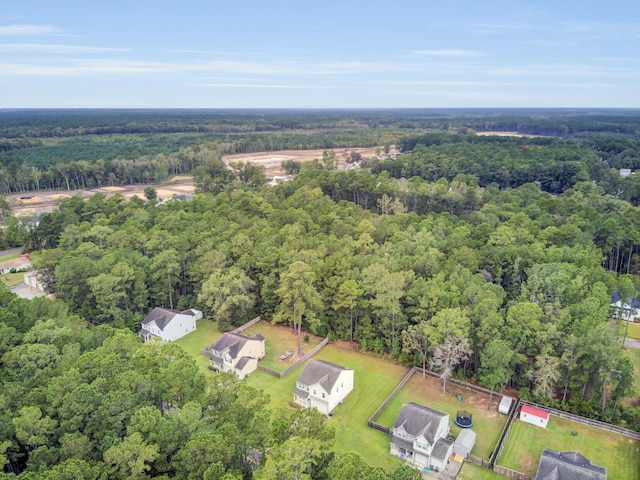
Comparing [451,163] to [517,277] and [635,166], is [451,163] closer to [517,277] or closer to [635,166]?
[635,166]

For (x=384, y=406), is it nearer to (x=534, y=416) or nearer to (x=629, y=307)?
(x=534, y=416)

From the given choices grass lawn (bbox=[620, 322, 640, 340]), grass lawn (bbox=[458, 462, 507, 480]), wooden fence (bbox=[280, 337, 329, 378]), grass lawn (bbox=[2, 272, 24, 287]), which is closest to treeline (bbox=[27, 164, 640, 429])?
wooden fence (bbox=[280, 337, 329, 378])

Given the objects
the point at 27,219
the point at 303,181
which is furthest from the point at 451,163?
the point at 27,219

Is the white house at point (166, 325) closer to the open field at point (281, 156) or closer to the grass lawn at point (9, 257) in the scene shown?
the grass lawn at point (9, 257)

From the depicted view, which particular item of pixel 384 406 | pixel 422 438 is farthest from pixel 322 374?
pixel 422 438

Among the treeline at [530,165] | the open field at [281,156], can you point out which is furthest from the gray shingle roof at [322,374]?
the open field at [281,156]
